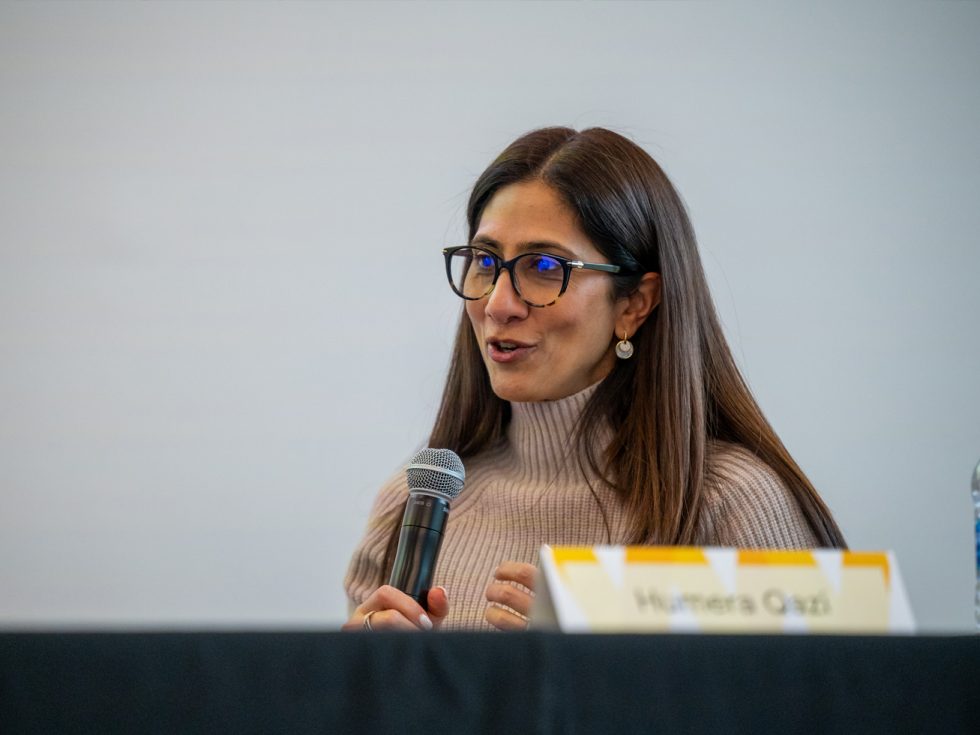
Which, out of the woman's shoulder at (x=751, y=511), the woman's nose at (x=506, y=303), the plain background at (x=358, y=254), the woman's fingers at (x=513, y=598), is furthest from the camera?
the plain background at (x=358, y=254)

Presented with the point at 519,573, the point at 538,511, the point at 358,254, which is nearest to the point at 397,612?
the point at 519,573

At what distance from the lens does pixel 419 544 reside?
3.72 ft

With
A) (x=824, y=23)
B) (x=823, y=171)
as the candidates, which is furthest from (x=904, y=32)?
(x=823, y=171)

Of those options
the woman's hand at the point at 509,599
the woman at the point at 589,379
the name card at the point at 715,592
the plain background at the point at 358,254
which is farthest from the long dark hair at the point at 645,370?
the name card at the point at 715,592

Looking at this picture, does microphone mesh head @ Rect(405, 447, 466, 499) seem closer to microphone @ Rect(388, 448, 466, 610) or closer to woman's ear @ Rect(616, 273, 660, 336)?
microphone @ Rect(388, 448, 466, 610)

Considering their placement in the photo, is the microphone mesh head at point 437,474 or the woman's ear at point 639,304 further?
the woman's ear at point 639,304

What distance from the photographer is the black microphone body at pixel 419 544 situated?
113 cm

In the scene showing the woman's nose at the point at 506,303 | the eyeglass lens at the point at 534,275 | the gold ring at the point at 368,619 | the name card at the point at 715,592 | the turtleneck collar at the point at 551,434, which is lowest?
the gold ring at the point at 368,619

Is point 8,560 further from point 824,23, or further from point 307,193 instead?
point 824,23

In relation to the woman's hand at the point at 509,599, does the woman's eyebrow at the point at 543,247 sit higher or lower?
higher

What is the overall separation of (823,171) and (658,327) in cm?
117

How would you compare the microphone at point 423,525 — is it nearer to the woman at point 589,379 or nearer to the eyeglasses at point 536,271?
the woman at point 589,379

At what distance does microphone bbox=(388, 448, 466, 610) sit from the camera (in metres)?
1.13

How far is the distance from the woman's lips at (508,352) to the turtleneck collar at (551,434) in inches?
3.6
